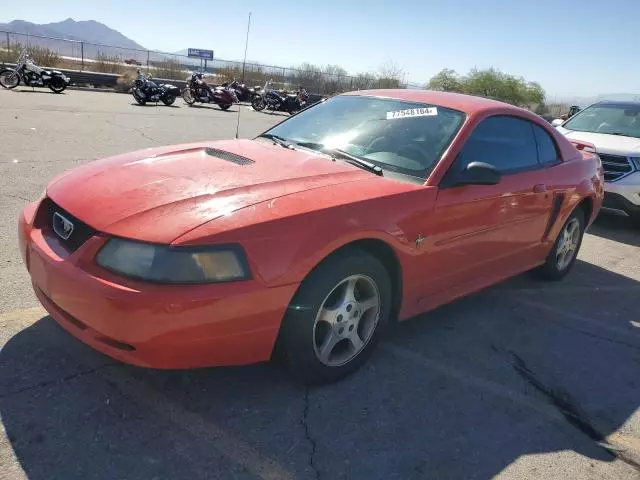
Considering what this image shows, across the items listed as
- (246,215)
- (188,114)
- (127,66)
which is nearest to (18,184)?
(246,215)

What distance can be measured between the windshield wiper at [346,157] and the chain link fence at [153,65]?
16.4 meters

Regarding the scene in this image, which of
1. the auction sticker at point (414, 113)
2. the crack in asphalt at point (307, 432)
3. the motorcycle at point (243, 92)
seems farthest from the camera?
the motorcycle at point (243, 92)

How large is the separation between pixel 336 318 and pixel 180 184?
1.07 metres

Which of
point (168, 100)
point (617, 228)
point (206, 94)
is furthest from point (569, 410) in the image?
point (206, 94)

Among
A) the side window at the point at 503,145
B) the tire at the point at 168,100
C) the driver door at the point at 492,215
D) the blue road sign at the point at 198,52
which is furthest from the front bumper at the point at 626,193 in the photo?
the blue road sign at the point at 198,52

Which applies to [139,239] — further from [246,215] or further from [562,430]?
[562,430]

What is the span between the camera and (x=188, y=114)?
692 inches

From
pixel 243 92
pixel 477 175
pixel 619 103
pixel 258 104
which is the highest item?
pixel 619 103

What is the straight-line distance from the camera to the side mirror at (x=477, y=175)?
3.37 meters

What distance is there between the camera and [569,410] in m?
3.10

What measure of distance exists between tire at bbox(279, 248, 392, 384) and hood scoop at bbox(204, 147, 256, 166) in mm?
918

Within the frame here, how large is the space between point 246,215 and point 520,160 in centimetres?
258

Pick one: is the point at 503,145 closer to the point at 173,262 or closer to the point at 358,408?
the point at 358,408

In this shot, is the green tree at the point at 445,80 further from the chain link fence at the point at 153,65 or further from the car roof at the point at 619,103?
the car roof at the point at 619,103
